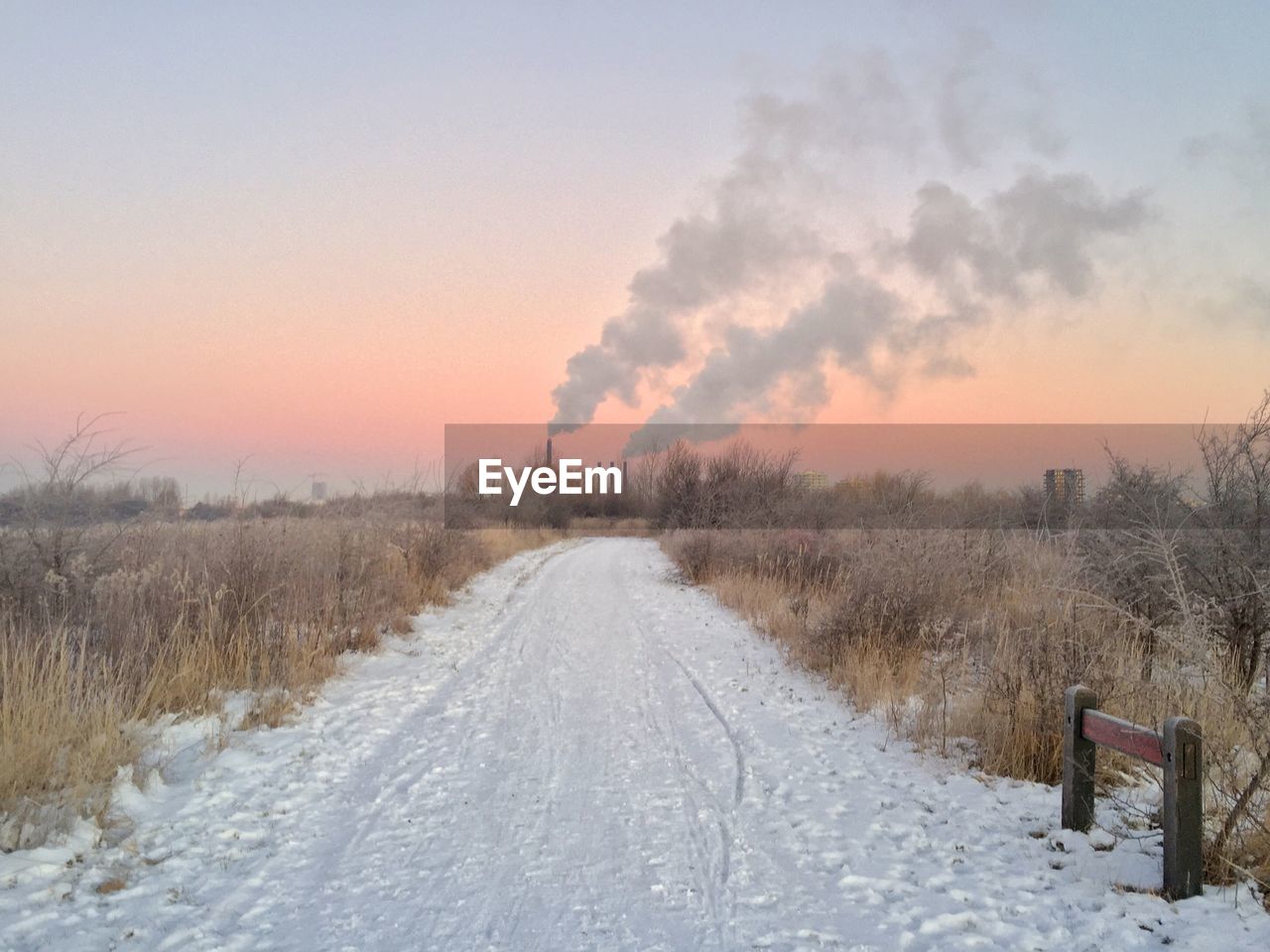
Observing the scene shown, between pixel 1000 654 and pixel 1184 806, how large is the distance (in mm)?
3749

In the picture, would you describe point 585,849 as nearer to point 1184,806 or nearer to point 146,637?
point 1184,806

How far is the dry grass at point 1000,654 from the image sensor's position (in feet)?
18.0

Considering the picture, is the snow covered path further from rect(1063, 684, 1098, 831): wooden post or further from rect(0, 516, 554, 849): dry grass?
rect(0, 516, 554, 849): dry grass

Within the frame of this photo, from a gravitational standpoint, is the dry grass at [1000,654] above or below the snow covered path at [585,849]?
above

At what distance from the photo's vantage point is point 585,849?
16.3ft

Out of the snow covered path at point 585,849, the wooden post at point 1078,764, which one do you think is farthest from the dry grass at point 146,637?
the wooden post at point 1078,764

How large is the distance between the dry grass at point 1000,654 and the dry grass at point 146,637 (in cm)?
641

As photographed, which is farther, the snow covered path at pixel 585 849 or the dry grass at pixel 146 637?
the dry grass at pixel 146 637

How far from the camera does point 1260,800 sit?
15.2ft

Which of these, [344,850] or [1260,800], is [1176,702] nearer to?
Answer: [1260,800]

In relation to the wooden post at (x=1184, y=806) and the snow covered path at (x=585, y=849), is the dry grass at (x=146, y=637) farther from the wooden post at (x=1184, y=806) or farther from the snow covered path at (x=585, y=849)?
the wooden post at (x=1184, y=806)

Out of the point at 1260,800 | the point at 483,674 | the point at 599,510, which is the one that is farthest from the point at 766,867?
the point at 599,510

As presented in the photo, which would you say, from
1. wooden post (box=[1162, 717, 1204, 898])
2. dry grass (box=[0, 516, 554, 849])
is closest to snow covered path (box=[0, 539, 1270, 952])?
wooden post (box=[1162, 717, 1204, 898])

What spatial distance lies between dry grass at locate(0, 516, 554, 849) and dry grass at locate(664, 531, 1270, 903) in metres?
6.41
